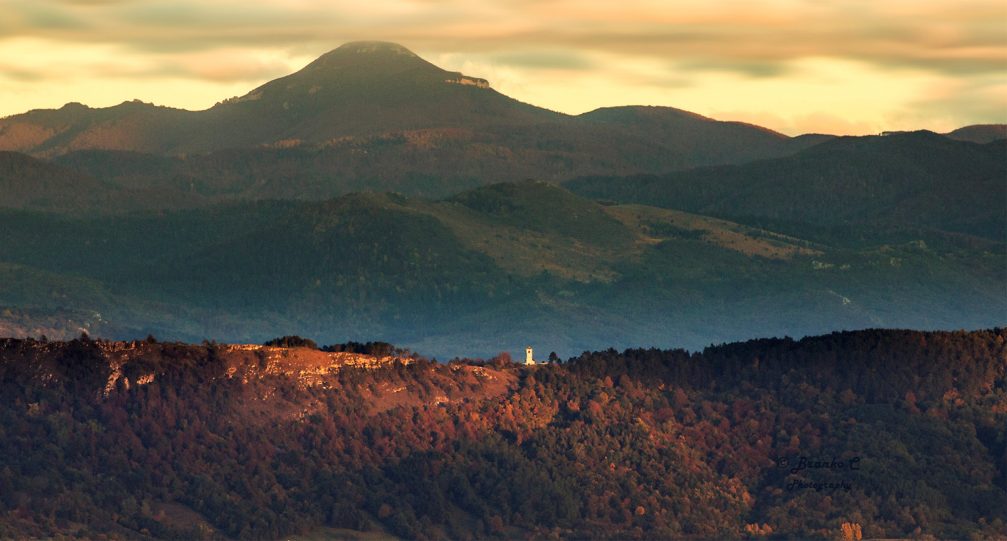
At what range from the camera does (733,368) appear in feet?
480

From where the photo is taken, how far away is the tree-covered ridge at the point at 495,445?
122 meters

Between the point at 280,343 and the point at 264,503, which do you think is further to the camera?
the point at 280,343

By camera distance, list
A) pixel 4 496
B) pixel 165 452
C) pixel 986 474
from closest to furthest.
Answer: pixel 4 496, pixel 165 452, pixel 986 474

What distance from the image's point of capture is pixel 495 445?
5212 inches

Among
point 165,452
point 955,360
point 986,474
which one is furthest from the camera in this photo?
point 955,360

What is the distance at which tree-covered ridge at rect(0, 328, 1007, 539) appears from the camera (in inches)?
4815

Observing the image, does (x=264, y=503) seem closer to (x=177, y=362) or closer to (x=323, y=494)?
(x=323, y=494)

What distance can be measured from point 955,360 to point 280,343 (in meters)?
34.9

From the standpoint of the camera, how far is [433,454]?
130125 millimetres

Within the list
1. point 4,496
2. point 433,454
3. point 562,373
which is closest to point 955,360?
point 562,373

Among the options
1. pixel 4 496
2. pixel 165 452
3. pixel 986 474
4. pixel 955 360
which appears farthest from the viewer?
pixel 955 360

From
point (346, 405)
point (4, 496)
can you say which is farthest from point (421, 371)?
point (4, 496)

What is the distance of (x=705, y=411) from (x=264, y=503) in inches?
1080

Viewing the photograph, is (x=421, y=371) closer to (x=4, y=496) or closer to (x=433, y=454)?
(x=433, y=454)
